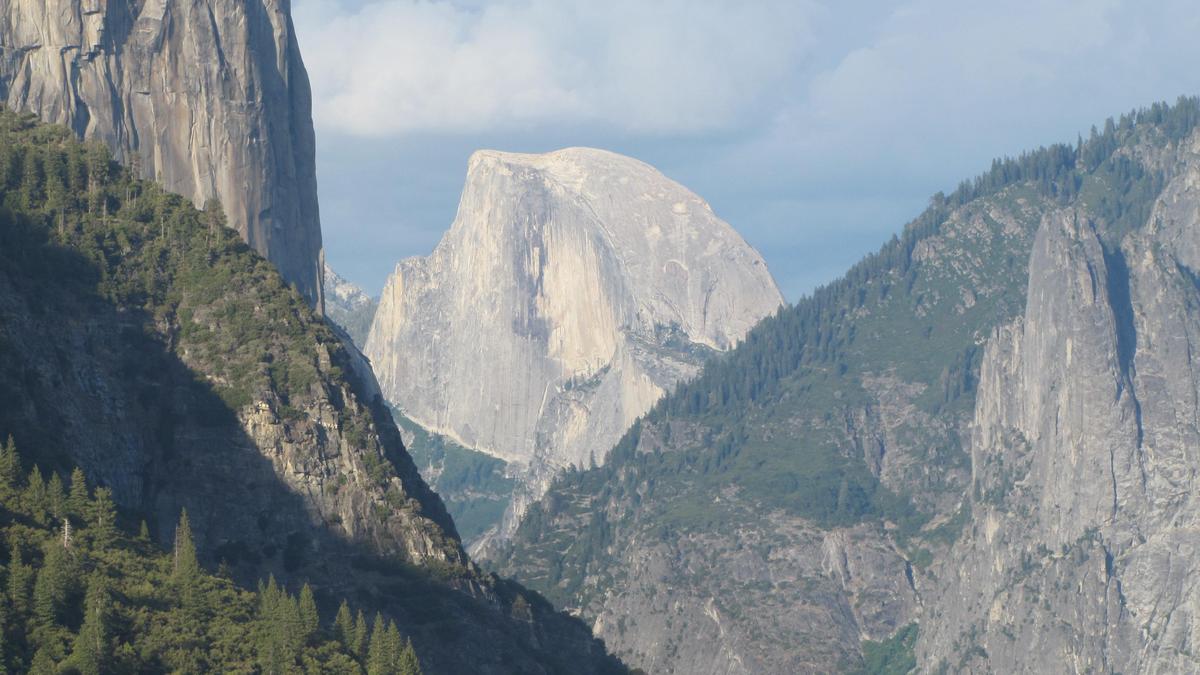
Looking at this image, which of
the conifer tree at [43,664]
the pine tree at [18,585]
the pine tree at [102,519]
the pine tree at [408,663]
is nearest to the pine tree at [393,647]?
the pine tree at [408,663]

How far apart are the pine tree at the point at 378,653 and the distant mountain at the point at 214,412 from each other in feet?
37.9

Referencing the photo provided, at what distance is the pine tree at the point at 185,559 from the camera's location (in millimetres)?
155750

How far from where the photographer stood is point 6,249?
180m

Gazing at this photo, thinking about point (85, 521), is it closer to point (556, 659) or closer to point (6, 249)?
point (6, 249)

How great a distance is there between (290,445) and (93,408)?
506 inches

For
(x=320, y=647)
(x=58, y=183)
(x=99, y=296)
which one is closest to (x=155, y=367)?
(x=99, y=296)

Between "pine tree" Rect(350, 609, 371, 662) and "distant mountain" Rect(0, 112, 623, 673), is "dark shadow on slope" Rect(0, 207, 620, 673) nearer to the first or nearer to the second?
"distant mountain" Rect(0, 112, 623, 673)

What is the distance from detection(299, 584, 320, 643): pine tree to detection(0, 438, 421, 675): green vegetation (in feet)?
0.24

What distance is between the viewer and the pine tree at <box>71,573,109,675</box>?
140 metres

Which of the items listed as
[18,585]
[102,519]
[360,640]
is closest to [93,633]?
[18,585]

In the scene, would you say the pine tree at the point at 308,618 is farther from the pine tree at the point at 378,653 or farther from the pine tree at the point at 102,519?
the pine tree at the point at 102,519

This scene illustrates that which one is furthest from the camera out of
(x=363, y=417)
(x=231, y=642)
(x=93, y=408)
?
(x=363, y=417)

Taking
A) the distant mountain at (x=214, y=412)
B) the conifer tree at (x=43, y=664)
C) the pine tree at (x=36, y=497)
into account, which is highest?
the distant mountain at (x=214, y=412)

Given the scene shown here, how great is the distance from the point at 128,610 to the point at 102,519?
967 centimetres
